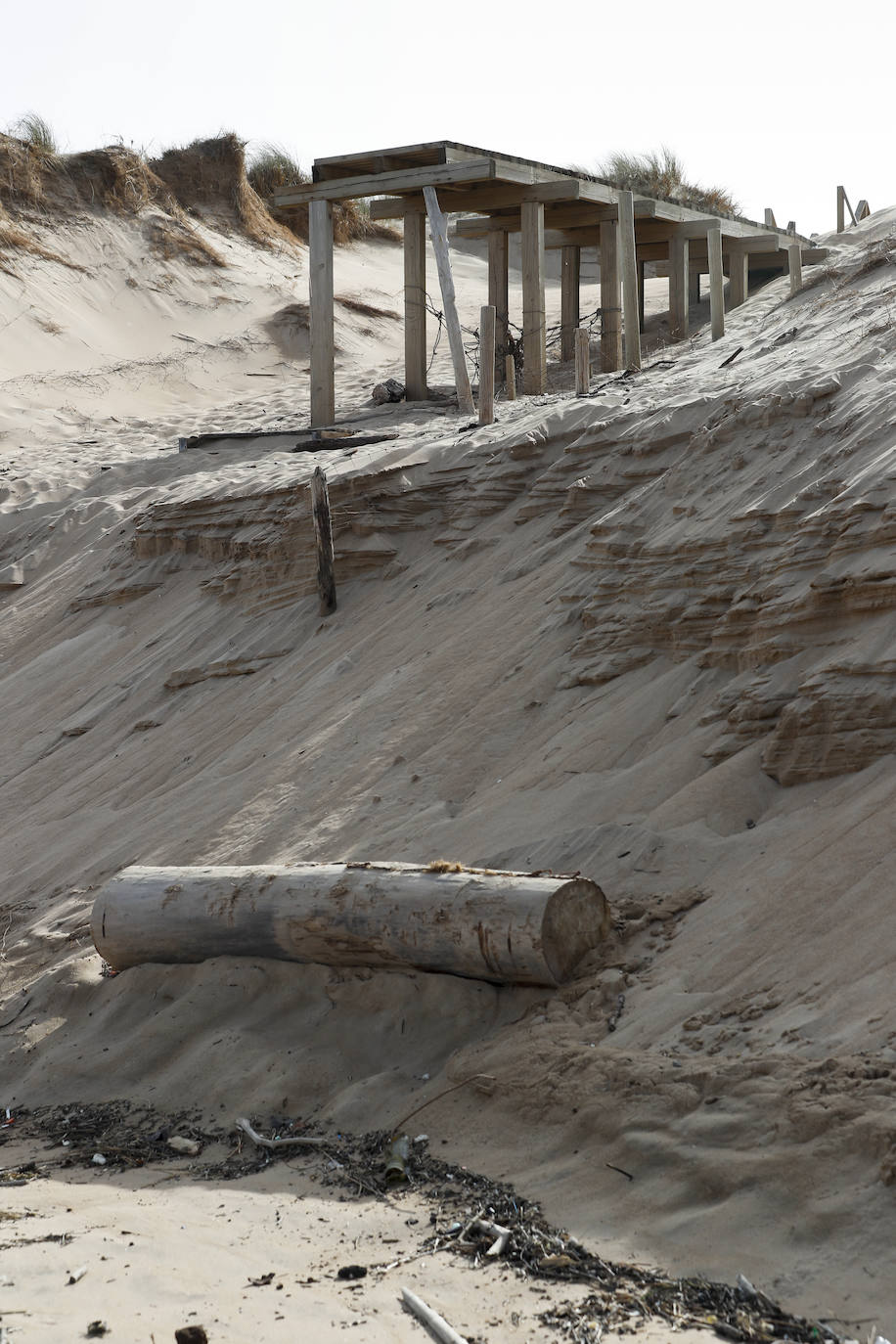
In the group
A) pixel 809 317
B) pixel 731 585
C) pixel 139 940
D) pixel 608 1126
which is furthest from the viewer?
pixel 809 317

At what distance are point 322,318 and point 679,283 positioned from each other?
5.89m

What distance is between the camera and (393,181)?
14.5 metres

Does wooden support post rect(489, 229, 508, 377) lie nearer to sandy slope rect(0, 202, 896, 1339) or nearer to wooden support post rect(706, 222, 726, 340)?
wooden support post rect(706, 222, 726, 340)

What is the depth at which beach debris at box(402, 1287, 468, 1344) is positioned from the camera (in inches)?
141

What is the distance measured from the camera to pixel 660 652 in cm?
745

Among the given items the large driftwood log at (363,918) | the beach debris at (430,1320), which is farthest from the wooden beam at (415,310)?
the beach debris at (430,1320)

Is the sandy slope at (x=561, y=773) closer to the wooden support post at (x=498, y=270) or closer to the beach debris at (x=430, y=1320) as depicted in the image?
the beach debris at (x=430, y=1320)

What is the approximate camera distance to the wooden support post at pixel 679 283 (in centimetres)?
1819

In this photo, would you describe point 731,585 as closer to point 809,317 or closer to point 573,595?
point 573,595

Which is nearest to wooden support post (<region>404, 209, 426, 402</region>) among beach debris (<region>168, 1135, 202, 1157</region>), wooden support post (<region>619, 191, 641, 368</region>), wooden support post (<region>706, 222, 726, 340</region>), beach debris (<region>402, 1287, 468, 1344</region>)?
wooden support post (<region>619, 191, 641, 368</region>)

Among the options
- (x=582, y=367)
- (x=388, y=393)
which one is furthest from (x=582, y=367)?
(x=388, y=393)

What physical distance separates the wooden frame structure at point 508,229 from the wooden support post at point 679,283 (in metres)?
0.01

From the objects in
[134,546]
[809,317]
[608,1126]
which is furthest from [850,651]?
[134,546]

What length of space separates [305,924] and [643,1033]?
182cm
